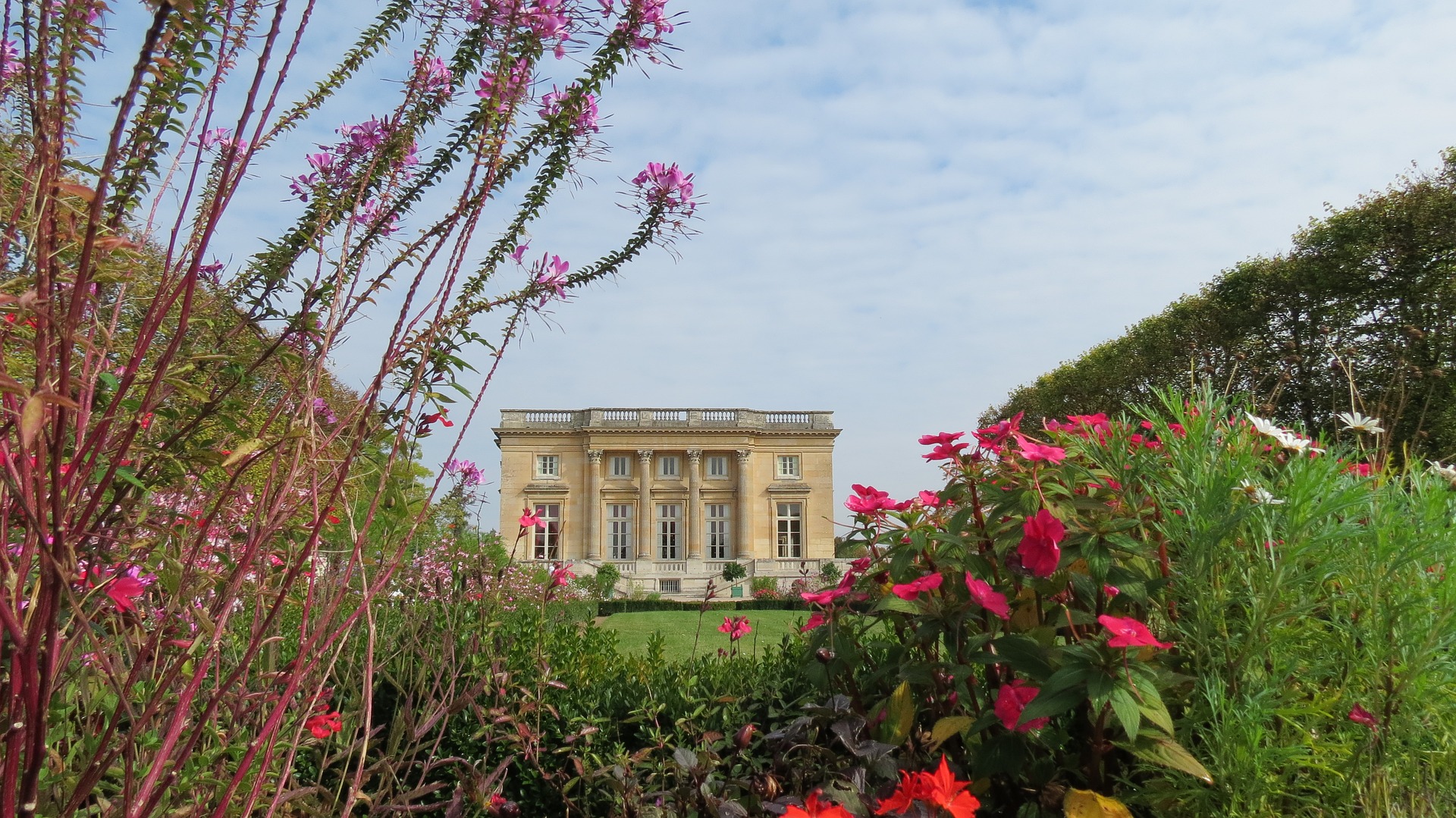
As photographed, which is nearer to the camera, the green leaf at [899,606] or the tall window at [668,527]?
the green leaf at [899,606]

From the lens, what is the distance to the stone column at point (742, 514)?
3325 centimetres

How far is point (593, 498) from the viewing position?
33.5 meters

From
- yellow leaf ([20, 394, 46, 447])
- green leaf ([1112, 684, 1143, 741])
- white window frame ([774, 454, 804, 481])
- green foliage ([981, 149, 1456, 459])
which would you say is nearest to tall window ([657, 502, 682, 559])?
white window frame ([774, 454, 804, 481])

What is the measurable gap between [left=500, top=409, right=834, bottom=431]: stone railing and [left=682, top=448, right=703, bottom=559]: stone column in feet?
4.13

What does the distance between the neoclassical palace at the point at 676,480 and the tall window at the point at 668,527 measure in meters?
0.03

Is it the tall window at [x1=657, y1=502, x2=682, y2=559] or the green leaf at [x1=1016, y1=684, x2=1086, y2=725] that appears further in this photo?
the tall window at [x1=657, y1=502, x2=682, y2=559]

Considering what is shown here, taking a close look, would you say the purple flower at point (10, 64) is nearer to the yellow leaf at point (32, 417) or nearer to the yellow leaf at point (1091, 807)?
the yellow leaf at point (32, 417)

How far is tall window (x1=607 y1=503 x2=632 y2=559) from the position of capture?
33750 millimetres

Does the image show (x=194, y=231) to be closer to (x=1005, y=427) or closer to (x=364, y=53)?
(x=364, y=53)

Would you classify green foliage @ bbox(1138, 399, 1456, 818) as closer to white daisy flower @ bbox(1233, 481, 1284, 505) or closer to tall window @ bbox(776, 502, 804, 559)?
white daisy flower @ bbox(1233, 481, 1284, 505)

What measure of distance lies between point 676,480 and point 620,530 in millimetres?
2861

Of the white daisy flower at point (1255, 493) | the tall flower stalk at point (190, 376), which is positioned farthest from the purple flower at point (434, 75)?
the white daisy flower at point (1255, 493)

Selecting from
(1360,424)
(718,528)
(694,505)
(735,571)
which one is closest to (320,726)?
(1360,424)

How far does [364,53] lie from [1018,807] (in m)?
1.96
